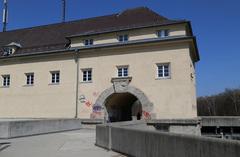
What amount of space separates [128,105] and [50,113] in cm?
1000

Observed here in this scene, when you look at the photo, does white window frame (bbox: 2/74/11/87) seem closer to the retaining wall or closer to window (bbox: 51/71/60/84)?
window (bbox: 51/71/60/84)

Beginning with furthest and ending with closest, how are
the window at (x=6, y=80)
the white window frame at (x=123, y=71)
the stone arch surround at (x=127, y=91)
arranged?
1. the window at (x=6, y=80)
2. the white window frame at (x=123, y=71)
3. the stone arch surround at (x=127, y=91)

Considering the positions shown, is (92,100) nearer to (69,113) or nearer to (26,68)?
(69,113)

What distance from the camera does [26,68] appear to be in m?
31.0

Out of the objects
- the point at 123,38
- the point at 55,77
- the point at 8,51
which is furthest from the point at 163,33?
the point at 8,51

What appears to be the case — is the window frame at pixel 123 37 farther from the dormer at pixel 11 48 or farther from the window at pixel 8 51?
the window at pixel 8 51

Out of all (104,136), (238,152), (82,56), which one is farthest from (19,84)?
(238,152)

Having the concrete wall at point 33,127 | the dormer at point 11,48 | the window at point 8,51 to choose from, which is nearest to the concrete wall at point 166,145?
the concrete wall at point 33,127

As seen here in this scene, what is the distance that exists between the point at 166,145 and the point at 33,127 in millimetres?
13805

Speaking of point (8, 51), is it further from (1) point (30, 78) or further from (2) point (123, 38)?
(2) point (123, 38)

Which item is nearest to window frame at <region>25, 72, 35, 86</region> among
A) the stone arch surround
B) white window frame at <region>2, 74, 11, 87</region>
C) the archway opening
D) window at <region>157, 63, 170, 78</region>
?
white window frame at <region>2, 74, 11, 87</region>

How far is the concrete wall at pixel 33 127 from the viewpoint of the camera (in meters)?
16.9

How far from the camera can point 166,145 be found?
24.6 feet

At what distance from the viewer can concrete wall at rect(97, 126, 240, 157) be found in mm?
5445
